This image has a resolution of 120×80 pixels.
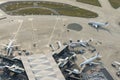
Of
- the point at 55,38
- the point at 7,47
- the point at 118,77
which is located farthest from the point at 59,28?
the point at 118,77

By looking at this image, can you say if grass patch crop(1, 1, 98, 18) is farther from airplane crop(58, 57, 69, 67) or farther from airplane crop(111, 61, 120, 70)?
airplane crop(58, 57, 69, 67)

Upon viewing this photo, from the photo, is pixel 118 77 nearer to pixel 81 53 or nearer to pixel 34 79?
pixel 81 53

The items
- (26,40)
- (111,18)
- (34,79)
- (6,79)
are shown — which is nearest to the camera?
(34,79)

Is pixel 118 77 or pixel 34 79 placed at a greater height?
pixel 34 79

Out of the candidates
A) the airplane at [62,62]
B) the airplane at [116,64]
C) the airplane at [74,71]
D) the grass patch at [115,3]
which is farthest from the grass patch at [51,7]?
the airplane at [74,71]

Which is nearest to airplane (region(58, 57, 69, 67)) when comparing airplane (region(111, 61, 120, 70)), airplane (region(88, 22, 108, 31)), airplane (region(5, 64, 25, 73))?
airplane (region(5, 64, 25, 73))

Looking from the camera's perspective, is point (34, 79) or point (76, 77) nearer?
point (34, 79)

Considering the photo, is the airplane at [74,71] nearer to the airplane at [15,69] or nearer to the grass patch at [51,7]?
the airplane at [15,69]

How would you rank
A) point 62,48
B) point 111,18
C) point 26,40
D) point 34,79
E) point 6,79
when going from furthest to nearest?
point 111,18, point 26,40, point 62,48, point 6,79, point 34,79
